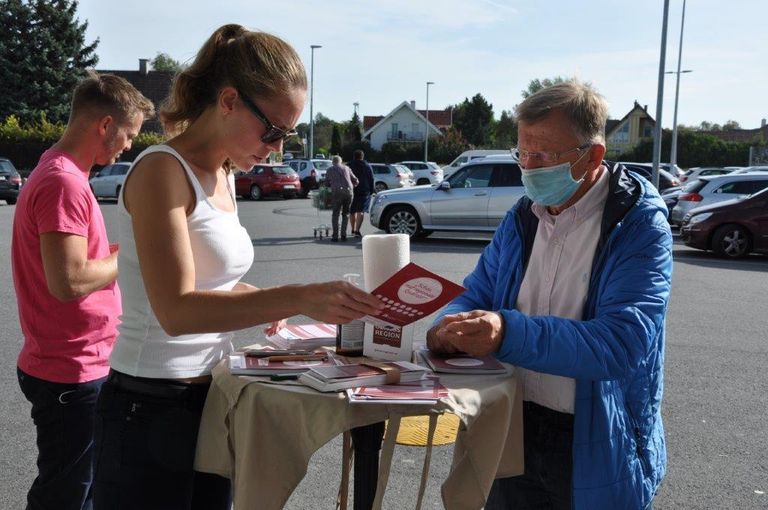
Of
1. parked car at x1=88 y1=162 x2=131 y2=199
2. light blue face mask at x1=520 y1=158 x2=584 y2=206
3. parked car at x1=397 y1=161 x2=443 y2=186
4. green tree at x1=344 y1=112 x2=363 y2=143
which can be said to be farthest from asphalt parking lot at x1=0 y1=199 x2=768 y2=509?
green tree at x1=344 y1=112 x2=363 y2=143

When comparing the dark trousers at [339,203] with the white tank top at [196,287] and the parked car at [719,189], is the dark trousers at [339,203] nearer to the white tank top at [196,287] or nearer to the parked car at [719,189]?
the parked car at [719,189]

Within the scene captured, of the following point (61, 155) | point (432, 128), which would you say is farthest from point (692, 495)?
point (432, 128)

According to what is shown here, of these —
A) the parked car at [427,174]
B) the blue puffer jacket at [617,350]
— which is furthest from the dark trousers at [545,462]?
the parked car at [427,174]

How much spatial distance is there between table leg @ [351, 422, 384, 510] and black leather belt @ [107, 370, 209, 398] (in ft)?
1.76

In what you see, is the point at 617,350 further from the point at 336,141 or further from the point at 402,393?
the point at 336,141

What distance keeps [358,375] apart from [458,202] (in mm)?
14044

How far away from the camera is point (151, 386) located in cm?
207

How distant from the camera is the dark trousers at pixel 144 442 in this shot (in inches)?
81.0

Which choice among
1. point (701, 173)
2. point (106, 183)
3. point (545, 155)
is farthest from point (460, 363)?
point (701, 173)

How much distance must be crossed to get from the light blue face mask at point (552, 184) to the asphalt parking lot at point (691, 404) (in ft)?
6.46

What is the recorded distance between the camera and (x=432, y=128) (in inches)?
3228

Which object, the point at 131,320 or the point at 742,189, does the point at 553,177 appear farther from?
the point at 742,189

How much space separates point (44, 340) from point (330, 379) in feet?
4.19

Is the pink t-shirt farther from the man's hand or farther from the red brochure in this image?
the man's hand
